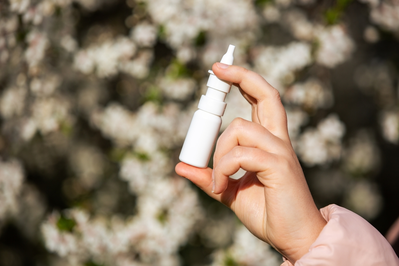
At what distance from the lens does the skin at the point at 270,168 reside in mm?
707

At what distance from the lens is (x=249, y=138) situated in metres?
0.73

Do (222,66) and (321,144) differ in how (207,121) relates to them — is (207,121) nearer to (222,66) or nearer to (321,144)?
(222,66)

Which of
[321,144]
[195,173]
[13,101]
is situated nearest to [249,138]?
[195,173]

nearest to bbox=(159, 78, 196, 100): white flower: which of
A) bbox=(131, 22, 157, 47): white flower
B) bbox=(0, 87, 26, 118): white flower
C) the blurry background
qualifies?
the blurry background

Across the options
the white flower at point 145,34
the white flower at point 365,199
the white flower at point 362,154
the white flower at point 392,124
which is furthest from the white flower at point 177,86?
the white flower at point 365,199

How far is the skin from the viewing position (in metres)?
0.71

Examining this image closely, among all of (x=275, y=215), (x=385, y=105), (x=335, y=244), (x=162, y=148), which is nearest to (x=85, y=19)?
(x=162, y=148)

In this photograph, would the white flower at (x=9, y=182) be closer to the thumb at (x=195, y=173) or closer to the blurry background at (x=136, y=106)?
the blurry background at (x=136, y=106)

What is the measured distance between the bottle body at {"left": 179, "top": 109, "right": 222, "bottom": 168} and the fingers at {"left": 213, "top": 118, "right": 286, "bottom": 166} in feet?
0.22

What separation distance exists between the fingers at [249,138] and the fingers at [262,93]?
75 mm

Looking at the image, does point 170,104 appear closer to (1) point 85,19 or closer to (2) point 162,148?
(2) point 162,148

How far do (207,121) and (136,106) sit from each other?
1557mm

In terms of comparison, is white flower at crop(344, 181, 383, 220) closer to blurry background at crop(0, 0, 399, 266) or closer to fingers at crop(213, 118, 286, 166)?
blurry background at crop(0, 0, 399, 266)

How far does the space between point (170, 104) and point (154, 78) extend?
0.23m
